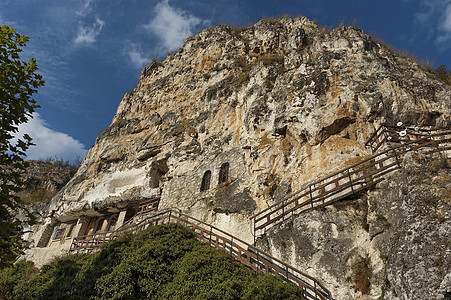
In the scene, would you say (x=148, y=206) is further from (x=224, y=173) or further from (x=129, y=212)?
Answer: (x=224, y=173)

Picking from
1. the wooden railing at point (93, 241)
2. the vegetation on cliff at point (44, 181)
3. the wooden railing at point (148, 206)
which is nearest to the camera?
the wooden railing at point (93, 241)

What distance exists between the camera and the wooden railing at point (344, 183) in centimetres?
1011

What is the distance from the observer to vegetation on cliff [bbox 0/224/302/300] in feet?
27.9

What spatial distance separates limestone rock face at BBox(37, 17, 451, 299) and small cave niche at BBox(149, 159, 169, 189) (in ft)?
0.29

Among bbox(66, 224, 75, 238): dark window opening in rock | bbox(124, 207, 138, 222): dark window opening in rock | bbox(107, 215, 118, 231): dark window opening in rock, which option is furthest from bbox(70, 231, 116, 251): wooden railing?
bbox(66, 224, 75, 238): dark window opening in rock

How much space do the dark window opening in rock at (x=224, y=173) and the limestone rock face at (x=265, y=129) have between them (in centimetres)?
26

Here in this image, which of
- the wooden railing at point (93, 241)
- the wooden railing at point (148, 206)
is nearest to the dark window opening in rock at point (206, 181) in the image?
the wooden railing at point (148, 206)

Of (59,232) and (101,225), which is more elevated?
(101,225)

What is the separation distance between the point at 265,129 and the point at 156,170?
30.6 ft

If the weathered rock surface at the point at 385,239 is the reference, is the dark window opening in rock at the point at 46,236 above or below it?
above

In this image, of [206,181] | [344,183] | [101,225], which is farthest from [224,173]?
[101,225]

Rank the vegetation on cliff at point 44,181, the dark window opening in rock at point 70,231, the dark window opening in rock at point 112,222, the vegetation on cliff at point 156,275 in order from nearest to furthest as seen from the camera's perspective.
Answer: the vegetation on cliff at point 156,275 < the dark window opening in rock at point 112,222 < the dark window opening in rock at point 70,231 < the vegetation on cliff at point 44,181

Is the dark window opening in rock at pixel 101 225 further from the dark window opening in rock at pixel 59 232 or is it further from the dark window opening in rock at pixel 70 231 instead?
the dark window opening in rock at pixel 59 232

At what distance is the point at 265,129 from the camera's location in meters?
16.0
